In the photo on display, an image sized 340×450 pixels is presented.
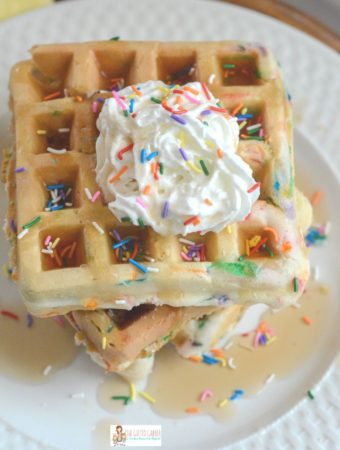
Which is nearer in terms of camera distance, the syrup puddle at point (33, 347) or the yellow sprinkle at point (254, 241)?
the yellow sprinkle at point (254, 241)

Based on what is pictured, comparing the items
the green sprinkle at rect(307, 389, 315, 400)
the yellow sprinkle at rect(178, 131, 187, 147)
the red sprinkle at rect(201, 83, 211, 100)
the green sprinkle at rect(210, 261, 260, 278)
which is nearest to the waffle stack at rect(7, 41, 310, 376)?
the green sprinkle at rect(210, 261, 260, 278)

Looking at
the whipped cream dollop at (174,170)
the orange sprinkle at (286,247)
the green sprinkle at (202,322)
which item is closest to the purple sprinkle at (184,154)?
the whipped cream dollop at (174,170)

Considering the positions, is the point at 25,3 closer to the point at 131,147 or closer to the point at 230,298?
the point at 131,147

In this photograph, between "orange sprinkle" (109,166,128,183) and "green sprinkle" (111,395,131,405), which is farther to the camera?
"green sprinkle" (111,395,131,405)

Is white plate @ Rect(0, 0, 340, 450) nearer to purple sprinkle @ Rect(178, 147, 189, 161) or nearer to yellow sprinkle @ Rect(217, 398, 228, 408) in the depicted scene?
yellow sprinkle @ Rect(217, 398, 228, 408)

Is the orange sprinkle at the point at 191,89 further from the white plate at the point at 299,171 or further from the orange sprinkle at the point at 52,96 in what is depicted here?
the white plate at the point at 299,171

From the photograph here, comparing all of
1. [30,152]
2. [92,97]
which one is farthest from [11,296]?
[92,97]
